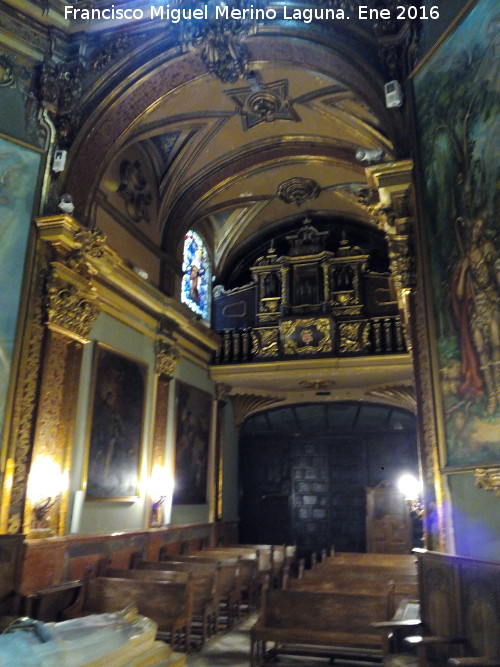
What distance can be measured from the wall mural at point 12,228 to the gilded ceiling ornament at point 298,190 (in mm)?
5941

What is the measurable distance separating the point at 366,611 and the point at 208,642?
100 inches

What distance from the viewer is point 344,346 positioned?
11.7 metres

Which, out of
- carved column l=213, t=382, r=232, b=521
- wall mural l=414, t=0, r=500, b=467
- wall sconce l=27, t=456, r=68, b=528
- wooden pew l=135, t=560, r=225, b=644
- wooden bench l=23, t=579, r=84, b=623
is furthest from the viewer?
carved column l=213, t=382, r=232, b=521

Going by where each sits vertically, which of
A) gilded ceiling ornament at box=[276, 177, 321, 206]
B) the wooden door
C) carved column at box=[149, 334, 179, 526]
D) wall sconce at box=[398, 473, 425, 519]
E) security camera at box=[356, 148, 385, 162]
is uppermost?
gilded ceiling ornament at box=[276, 177, 321, 206]

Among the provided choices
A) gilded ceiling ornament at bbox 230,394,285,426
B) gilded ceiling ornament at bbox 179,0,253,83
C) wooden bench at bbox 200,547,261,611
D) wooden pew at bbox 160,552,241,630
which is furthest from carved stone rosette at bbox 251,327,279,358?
gilded ceiling ornament at bbox 179,0,253,83

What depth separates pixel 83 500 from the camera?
25.0ft

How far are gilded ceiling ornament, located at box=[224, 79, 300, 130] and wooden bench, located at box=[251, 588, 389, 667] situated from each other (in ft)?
23.4

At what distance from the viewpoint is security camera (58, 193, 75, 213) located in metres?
7.16

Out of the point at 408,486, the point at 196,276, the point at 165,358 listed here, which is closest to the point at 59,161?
the point at 165,358

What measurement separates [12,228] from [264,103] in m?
4.53

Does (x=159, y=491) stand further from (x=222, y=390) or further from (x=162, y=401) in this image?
(x=222, y=390)

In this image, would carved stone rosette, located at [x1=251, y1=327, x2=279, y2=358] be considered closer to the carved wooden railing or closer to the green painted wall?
the carved wooden railing

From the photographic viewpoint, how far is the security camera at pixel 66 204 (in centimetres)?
716

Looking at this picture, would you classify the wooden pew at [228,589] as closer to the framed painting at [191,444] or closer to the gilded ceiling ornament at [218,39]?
the framed painting at [191,444]
